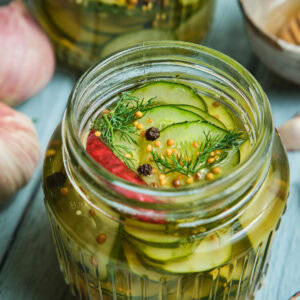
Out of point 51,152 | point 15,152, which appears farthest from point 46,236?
point 51,152

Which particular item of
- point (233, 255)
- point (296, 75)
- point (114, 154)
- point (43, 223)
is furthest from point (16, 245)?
point (296, 75)

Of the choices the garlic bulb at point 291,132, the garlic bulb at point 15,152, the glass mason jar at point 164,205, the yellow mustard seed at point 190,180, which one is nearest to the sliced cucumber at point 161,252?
the glass mason jar at point 164,205

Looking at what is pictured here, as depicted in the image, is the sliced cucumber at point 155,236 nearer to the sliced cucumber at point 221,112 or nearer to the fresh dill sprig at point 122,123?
the fresh dill sprig at point 122,123

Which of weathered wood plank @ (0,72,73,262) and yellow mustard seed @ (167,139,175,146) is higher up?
yellow mustard seed @ (167,139,175,146)

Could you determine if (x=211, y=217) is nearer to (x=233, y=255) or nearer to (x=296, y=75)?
(x=233, y=255)

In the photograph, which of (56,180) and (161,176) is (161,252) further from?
(56,180)

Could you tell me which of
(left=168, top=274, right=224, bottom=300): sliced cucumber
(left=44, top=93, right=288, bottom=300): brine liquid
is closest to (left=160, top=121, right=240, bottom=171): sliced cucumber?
(left=44, top=93, right=288, bottom=300): brine liquid

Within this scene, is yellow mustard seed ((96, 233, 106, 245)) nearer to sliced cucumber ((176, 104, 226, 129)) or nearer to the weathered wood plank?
sliced cucumber ((176, 104, 226, 129))
